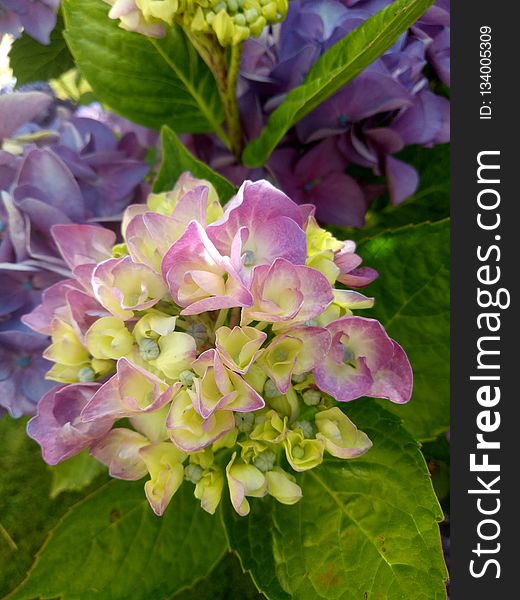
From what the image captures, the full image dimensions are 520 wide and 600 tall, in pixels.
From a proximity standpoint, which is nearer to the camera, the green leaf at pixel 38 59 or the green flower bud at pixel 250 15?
the green flower bud at pixel 250 15

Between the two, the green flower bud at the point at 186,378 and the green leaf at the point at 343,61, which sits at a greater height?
the green leaf at the point at 343,61

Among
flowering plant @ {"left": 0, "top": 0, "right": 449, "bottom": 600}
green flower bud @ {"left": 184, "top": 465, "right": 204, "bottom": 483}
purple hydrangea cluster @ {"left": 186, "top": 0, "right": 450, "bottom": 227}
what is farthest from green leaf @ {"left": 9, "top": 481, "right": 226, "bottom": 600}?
purple hydrangea cluster @ {"left": 186, "top": 0, "right": 450, "bottom": 227}

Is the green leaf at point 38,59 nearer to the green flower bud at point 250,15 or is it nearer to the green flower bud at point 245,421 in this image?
the green flower bud at point 250,15

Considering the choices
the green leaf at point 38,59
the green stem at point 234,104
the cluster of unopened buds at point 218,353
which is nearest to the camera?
the cluster of unopened buds at point 218,353

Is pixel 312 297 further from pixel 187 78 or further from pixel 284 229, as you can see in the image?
pixel 187 78

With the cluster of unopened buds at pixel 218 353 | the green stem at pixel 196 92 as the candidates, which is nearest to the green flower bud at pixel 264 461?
the cluster of unopened buds at pixel 218 353

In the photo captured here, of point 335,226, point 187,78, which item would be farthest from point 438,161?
point 187,78
